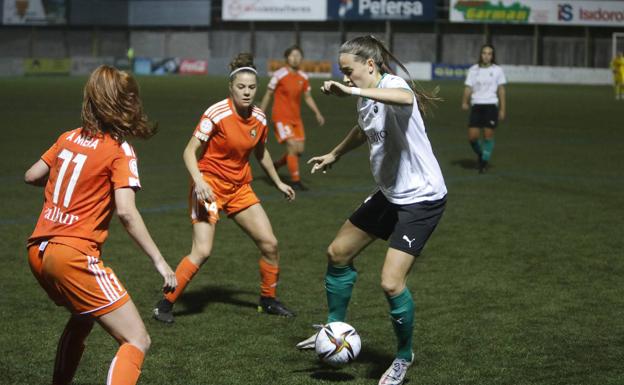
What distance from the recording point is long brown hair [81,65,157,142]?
4289 mm

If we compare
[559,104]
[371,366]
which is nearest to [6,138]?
[371,366]

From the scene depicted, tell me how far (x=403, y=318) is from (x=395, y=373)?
319 mm

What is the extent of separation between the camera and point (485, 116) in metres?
16.3

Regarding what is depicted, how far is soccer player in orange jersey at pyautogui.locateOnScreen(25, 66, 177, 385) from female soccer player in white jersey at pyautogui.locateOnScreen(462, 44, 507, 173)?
12235mm

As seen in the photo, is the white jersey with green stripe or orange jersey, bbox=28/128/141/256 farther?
the white jersey with green stripe

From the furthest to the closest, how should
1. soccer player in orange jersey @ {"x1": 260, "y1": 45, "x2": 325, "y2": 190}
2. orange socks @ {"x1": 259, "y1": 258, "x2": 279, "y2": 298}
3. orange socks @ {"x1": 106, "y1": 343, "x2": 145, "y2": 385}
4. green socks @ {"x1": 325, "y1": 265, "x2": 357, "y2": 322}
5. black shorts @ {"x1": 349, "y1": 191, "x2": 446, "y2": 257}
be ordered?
soccer player in orange jersey @ {"x1": 260, "y1": 45, "x2": 325, "y2": 190} < orange socks @ {"x1": 259, "y1": 258, "x2": 279, "y2": 298} < green socks @ {"x1": 325, "y1": 265, "x2": 357, "y2": 322} < black shorts @ {"x1": 349, "y1": 191, "x2": 446, "y2": 257} < orange socks @ {"x1": 106, "y1": 343, "x2": 145, "y2": 385}

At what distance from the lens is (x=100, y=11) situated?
216 ft

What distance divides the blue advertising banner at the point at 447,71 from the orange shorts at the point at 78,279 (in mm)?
52713

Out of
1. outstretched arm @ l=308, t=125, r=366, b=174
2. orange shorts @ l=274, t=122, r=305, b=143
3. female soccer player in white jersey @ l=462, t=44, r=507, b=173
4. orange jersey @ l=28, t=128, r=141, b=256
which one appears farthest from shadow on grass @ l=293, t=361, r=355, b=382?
female soccer player in white jersey @ l=462, t=44, r=507, b=173

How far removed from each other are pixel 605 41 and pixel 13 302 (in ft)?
183

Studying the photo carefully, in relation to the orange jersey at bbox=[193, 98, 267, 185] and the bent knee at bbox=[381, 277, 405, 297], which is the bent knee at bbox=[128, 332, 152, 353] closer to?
the bent knee at bbox=[381, 277, 405, 297]

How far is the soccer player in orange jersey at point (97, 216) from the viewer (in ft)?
14.0

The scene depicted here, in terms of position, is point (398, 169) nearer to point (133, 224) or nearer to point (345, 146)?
point (345, 146)

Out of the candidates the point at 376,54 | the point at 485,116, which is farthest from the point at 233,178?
the point at 485,116
